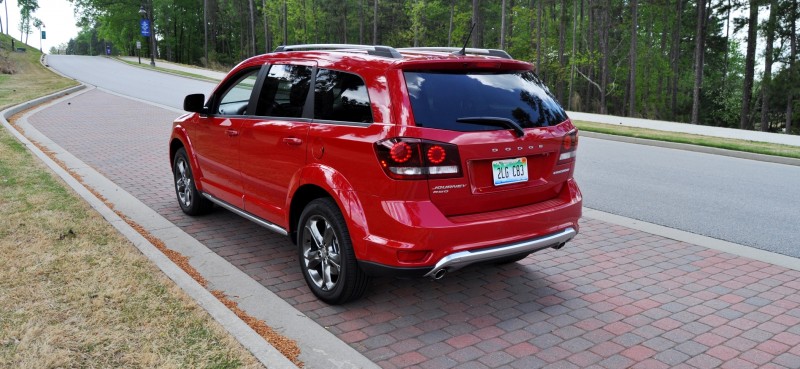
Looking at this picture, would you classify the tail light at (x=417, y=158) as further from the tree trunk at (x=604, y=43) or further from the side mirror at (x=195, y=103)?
the tree trunk at (x=604, y=43)

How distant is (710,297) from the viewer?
15.6 ft

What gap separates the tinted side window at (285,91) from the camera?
4.82m

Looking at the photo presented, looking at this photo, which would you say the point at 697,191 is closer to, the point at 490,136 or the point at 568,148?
the point at 568,148

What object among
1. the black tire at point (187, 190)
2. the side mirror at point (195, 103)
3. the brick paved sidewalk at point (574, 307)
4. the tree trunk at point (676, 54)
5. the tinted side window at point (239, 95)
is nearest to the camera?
the brick paved sidewalk at point (574, 307)

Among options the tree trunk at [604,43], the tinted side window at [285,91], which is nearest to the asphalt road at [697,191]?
the tinted side window at [285,91]

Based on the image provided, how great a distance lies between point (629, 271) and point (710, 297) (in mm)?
713

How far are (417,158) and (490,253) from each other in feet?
2.58

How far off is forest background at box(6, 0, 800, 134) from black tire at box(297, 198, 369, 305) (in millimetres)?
38211

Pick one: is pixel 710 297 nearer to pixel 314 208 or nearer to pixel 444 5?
pixel 314 208

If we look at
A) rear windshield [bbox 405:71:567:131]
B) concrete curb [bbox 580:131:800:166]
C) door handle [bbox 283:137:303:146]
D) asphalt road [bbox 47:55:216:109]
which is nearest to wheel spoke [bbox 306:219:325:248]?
door handle [bbox 283:137:303:146]

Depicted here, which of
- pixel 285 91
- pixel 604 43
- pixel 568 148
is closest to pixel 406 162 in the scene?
pixel 568 148

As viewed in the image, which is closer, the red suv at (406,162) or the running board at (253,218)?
the red suv at (406,162)

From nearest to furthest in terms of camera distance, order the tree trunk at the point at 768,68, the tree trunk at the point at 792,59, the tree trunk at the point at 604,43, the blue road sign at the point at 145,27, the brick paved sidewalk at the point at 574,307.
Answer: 1. the brick paved sidewalk at the point at 574,307
2. the tree trunk at the point at 768,68
3. the tree trunk at the point at 792,59
4. the tree trunk at the point at 604,43
5. the blue road sign at the point at 145,27

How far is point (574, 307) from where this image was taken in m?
4.54
